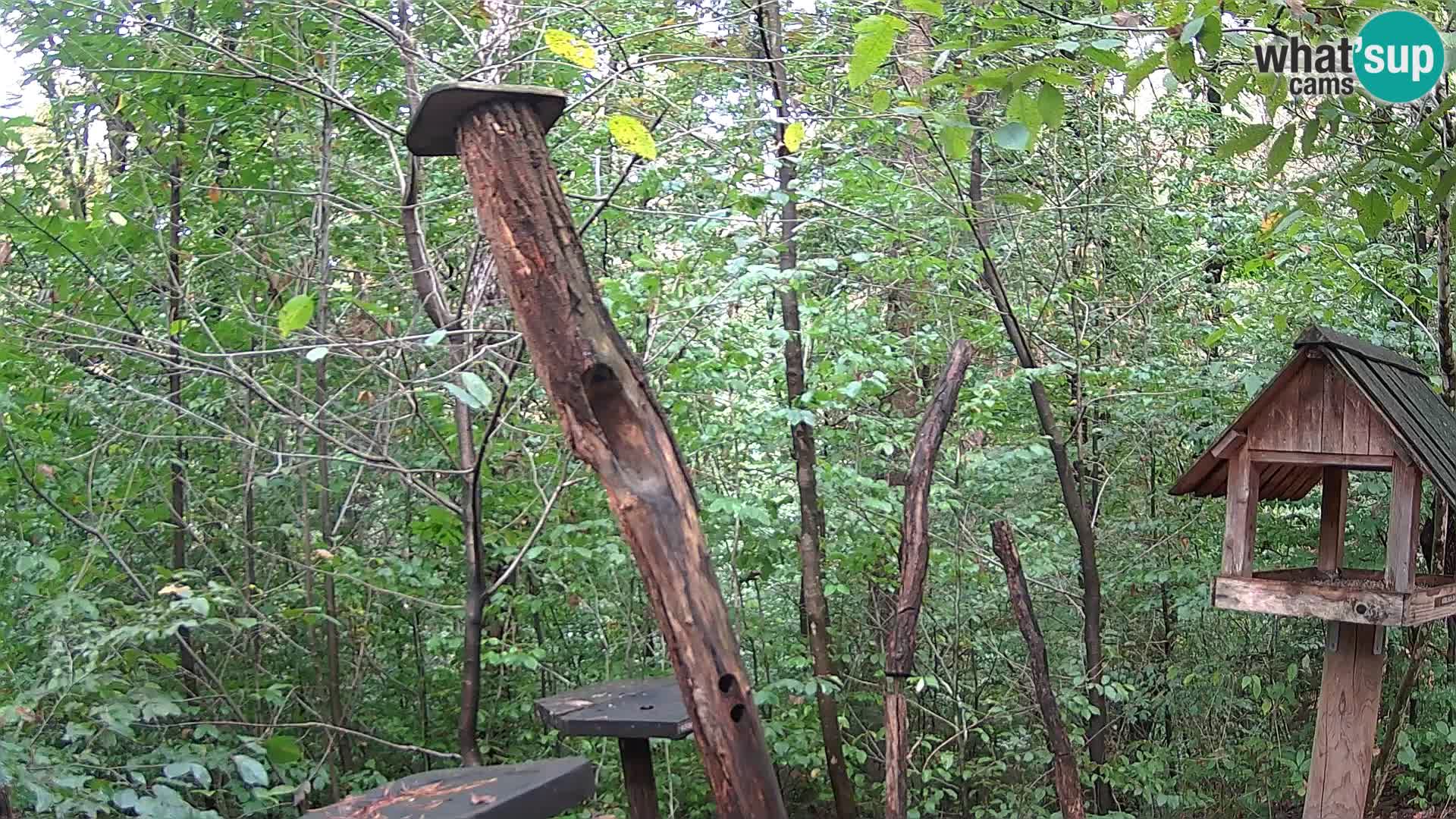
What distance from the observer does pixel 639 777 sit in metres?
3.14

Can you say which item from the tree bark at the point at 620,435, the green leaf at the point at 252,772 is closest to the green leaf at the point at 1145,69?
the tree bark at the point at 620,435

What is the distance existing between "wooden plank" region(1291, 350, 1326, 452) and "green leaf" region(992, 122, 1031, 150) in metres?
1.50

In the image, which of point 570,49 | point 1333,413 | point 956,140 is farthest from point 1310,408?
point 570,49

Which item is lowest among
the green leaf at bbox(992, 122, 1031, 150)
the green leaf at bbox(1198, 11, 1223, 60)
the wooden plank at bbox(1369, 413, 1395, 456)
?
the wooden plank at bbox(1369, 413, 1395, 456)

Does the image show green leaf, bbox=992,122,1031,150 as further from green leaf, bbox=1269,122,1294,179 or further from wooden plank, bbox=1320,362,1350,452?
wooden plank, bbox=1320,362,1350,452

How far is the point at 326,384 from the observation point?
13.3 ft

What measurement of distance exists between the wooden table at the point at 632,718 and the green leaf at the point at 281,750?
0.77 meters

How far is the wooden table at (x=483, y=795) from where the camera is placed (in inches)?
78.1

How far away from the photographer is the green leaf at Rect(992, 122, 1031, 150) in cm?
162

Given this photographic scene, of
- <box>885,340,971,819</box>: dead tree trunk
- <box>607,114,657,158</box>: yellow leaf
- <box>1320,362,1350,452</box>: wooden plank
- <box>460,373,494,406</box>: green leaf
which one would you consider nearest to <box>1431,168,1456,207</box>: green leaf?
<box>1320,362,1350,452</box>: wooden plank

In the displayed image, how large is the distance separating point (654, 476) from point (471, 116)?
75cm

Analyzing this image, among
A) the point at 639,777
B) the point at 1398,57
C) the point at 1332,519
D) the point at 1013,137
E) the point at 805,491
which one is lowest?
the point at 639,777

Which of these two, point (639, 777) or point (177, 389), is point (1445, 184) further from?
point (177, 389)

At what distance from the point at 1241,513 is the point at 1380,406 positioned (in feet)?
1.53
